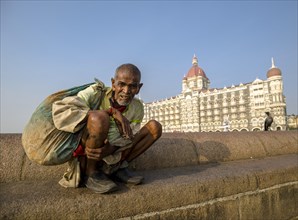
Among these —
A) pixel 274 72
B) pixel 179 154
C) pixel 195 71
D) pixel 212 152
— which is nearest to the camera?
pixel 179 154

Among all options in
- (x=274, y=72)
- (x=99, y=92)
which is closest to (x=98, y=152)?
(x=99, y=92)

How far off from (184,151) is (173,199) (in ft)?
4.17

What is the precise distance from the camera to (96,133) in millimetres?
1438

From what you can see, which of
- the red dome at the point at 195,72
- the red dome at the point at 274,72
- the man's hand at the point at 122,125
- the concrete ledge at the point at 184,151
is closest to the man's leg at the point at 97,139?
the man's hand at the point at 122,125

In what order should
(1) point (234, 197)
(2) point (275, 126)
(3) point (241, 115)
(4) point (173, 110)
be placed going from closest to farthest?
(1) point (234, 197) < (2) point (275, 126) < (3) point (241, 115) < (4) point (173, 110)

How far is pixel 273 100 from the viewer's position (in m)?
49.8

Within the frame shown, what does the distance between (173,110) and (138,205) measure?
67.9 meters

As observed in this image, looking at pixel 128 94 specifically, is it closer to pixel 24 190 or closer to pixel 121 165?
pixel 121 165

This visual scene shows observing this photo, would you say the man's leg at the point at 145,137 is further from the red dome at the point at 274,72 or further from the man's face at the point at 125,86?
the red dome at the point at 274,72

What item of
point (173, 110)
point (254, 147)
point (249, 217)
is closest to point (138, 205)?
point (249, 217)

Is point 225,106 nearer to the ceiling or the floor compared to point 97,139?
nearer to the ceiling

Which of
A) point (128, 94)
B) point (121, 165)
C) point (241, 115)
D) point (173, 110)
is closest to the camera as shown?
point (128, 94)

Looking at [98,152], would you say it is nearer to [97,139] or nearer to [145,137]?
[97,139]

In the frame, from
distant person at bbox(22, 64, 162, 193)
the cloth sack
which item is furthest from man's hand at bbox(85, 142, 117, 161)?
the cloth sack
